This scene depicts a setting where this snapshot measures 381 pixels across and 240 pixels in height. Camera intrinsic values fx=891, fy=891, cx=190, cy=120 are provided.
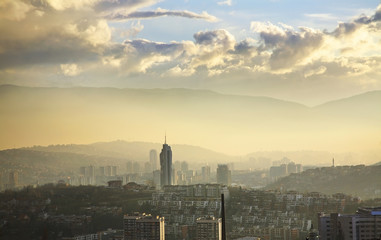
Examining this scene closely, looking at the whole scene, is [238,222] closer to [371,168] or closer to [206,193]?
[206,193]

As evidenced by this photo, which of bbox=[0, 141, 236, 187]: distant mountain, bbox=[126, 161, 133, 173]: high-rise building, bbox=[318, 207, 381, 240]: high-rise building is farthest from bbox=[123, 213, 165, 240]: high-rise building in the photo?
bbox=[126, 161, 133, 173]: high-rise building

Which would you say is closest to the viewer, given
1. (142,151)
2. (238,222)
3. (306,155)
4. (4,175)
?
(4,175)

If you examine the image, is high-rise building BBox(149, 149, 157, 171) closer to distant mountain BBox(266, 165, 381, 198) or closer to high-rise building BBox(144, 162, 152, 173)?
high-rise building BBox(144, 162, 152, 173)

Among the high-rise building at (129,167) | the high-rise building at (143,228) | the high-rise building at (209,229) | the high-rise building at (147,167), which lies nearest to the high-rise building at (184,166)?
the high-rise building at (147,167)

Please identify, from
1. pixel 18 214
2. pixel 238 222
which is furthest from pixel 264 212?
pixel 18 214

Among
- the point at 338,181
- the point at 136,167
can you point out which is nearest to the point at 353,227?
the point at 338,181

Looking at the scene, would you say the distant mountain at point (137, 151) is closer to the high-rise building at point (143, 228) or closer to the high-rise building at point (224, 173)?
the high-rise building at point (224, 173)
